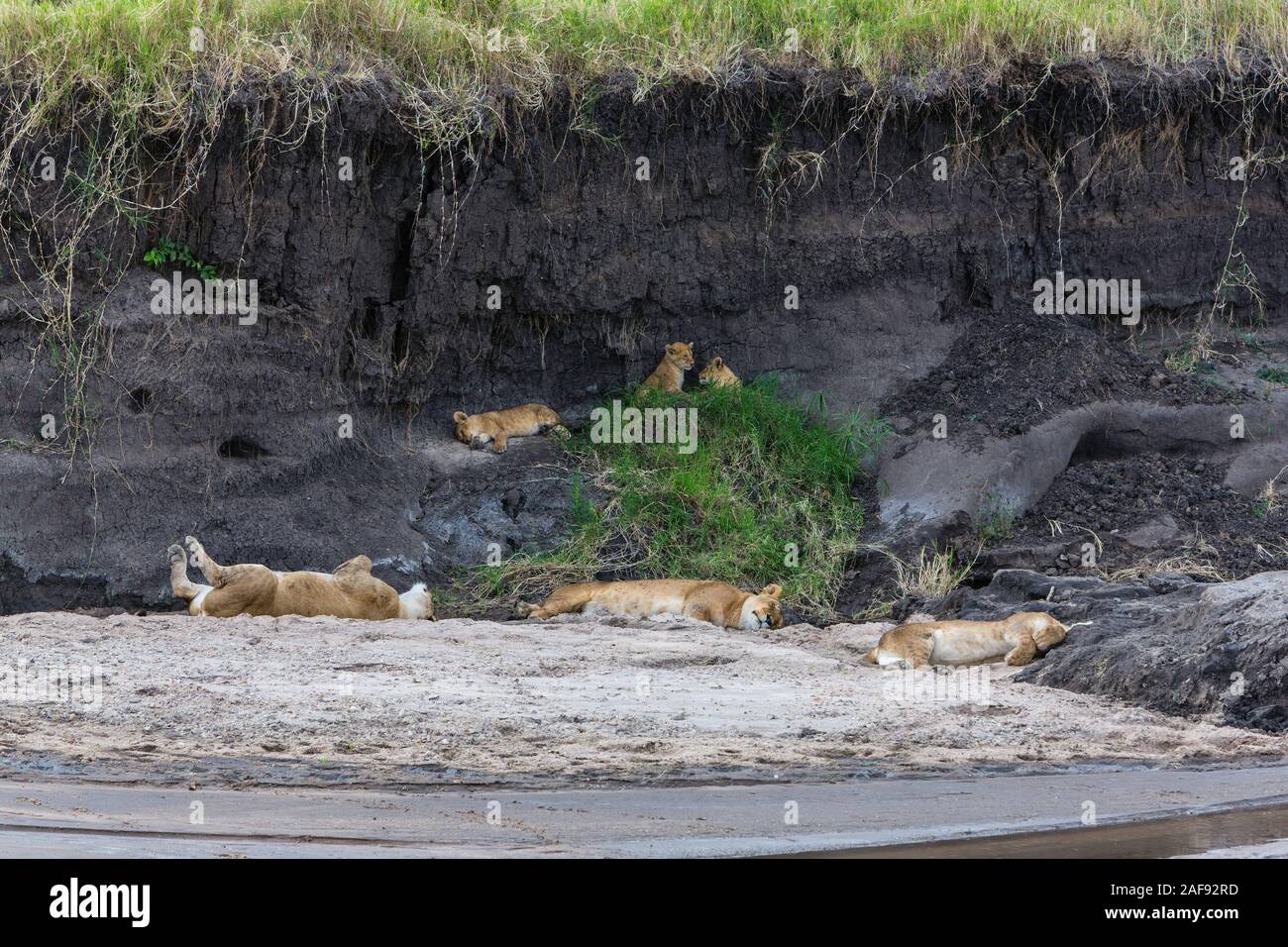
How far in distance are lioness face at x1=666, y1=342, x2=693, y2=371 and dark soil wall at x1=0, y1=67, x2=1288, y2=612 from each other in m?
0.33

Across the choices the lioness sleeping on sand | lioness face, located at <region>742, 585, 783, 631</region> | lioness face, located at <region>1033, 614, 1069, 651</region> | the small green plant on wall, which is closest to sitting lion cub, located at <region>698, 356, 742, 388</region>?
lioness face, located at <region>742, 585, 783, 631</region>

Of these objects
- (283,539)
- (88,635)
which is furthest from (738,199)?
(88,635)

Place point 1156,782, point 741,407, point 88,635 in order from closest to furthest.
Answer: point 1156,782 < point 88,635 < point 741,407

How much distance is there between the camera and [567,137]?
1206 centimetres

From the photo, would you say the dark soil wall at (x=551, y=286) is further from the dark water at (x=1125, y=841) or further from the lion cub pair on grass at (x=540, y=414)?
the dark water at (x=1125, y=841)

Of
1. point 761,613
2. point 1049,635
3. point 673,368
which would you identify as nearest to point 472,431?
point 673,368

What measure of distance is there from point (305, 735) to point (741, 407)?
670 centimetres

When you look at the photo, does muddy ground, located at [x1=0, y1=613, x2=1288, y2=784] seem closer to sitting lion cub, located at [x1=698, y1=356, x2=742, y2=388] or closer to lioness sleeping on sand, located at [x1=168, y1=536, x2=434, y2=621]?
lioness sleeping on sand, located at [x1=168, y1=536, x2=434, y2=621]

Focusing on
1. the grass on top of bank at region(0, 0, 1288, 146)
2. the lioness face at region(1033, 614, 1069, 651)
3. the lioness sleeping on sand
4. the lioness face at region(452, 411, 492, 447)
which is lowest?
the lioness face at region(1033, 614, 1069, 651)

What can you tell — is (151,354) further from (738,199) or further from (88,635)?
(738,199)

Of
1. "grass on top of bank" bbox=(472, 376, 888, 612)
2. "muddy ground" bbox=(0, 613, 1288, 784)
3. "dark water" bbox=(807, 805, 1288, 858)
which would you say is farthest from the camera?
"grass on top of bank" bbox=(472, 376, 888, 612)

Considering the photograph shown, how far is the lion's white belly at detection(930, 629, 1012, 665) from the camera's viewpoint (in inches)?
334

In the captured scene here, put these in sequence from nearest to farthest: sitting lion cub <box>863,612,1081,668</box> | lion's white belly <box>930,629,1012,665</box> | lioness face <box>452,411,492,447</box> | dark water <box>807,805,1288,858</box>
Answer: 1. dark water <box>807,805,1288,858</box>
2. sitting lion cub <box>863,612,1081,668</box>
3. lion's white belly <box>930,629,1012,665</box>
4. lioness face <box>452,411,492,447</box>

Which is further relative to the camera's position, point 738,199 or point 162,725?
point 738,199
